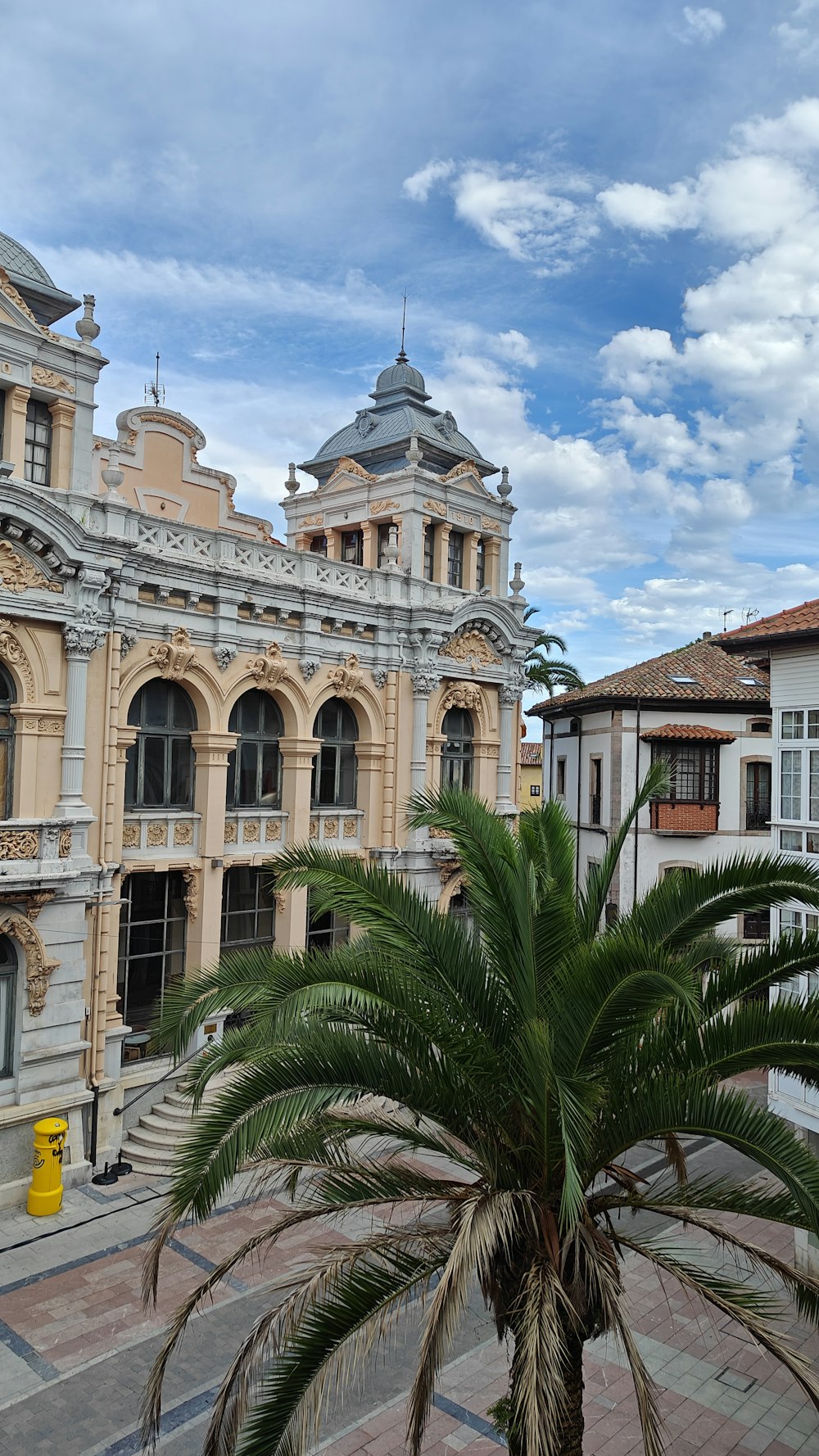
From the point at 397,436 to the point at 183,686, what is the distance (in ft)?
33.1

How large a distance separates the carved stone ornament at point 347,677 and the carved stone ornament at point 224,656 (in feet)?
9.87

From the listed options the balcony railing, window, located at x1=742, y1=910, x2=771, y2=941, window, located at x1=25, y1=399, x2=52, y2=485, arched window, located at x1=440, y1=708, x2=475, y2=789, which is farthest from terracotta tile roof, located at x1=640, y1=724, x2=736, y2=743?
window, located at x1=25, y1=399, x2=52, y2=485

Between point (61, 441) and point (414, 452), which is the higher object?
point (414, 452)

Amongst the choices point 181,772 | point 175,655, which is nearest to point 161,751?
point 181,772

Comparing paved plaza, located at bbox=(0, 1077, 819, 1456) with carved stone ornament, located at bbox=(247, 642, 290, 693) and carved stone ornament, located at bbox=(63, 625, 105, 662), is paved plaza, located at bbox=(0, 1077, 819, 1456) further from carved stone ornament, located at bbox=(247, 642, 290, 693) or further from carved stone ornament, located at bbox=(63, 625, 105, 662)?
carved stone ornament, located at bbox=(247, 642, 290, 693)

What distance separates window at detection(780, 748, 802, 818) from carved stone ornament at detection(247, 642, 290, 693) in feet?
34.8

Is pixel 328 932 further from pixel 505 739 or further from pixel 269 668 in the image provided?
pixel 505 739

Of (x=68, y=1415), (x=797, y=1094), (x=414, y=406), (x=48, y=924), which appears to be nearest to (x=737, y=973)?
(x=797, y=1094)

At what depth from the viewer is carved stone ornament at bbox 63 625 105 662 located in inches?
699

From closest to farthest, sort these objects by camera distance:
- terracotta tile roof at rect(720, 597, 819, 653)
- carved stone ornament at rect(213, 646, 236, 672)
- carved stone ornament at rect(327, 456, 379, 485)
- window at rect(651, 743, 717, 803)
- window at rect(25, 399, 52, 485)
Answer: terracotta tile roof at rect(720, 597, 819, 653), window at rect(25, 399, 52, 485), carved stone ornament at rect(213, 646, 236, 672), carved stone ornament at rect(327, 456, 379, 485), window at rect(651, 743, 717, 803)

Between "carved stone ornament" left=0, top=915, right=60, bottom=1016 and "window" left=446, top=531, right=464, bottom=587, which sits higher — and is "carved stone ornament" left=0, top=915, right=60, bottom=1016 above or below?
below

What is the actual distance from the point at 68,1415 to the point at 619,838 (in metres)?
9.36

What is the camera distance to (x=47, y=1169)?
16.6 metres

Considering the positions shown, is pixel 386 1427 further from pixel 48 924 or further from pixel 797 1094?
pixel 48 924
